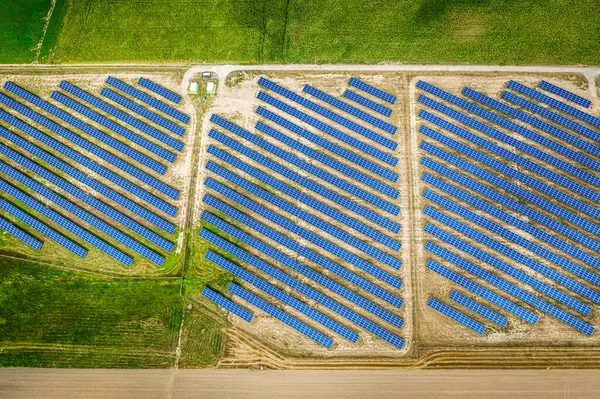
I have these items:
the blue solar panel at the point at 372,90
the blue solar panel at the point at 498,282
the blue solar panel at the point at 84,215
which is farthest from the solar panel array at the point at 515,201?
the blue solar panel at the point at 84,215

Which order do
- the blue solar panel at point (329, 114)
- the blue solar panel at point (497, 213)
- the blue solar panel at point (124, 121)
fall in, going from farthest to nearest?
1. the blue solar panel at point (124, 121)
2. the blue solar panel at point (329, 114)
3. the blue solar panel at point (497, 213)

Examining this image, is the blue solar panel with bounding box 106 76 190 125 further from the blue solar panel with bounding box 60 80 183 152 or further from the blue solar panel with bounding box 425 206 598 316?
the blue solar panel with bounding box 425 206 598 316

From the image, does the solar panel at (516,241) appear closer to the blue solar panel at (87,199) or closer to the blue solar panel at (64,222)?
the blue solar panel at (87,199)

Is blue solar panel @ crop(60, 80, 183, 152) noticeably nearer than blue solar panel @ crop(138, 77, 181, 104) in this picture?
Yes

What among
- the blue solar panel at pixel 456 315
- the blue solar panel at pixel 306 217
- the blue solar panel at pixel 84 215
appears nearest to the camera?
the blue solar panel at pixel 456 315

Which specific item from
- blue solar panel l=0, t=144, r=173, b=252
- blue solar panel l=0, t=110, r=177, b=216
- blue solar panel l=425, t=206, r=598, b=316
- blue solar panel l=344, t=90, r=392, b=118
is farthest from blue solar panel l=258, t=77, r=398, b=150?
blue solar panel l=0, t=144, r=173, b=252

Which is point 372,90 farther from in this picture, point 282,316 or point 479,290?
point 282,316
